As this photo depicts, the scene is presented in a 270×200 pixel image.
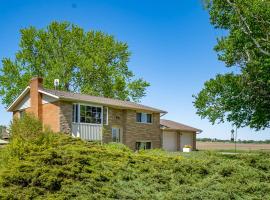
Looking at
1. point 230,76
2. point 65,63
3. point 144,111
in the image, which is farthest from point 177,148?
point 230,76

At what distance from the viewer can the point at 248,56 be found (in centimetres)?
2138

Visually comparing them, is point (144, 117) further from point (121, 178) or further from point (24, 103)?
point (121, 178)

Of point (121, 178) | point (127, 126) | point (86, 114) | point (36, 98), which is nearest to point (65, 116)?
point (86, 114)

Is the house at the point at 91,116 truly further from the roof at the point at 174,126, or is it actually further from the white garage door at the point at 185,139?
the white garage door at the point at 185,139

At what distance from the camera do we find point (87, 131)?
99.9 feet

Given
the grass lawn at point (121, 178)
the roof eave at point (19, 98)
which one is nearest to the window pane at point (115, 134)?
the roof eave at point (19, 98)

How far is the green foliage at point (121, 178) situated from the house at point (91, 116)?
17.5 metres

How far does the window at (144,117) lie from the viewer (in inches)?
1410

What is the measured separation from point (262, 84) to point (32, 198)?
1721cm

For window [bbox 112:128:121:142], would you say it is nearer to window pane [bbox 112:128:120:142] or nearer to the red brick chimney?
window pane [bbox 112:128:120:142]

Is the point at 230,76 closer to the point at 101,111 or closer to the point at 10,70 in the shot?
the point at 101,111

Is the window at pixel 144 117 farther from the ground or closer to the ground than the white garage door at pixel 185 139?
farther from the ground

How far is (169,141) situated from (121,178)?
32.8 m

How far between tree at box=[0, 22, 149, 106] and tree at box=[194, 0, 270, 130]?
69.9 ft
